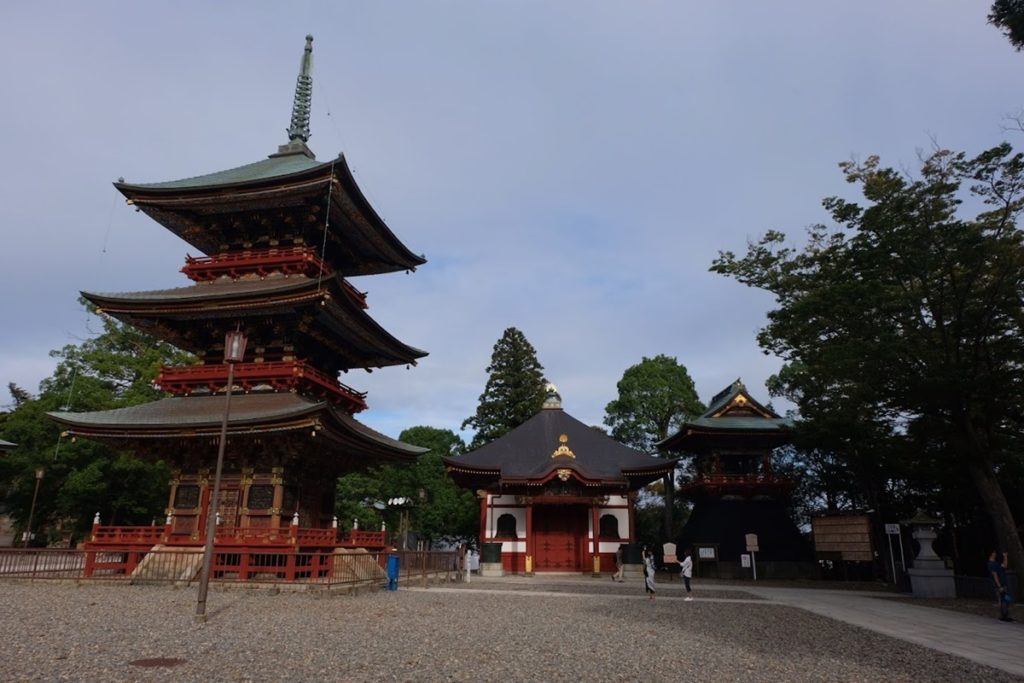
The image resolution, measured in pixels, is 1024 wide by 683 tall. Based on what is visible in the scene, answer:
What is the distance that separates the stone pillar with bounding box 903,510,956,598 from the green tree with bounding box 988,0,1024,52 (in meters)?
16.6

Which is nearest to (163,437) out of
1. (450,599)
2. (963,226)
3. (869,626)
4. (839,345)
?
(450,599)

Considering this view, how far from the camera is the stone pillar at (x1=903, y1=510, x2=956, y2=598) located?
2047 centimetres

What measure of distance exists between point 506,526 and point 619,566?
22.3 ft

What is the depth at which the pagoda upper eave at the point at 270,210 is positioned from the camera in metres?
21.7

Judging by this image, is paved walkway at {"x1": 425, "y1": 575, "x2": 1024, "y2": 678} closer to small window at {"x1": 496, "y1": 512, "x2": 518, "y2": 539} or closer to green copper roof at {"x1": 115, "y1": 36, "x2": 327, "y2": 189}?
small window at {"x1": 496, "y1": 512, "x2": 518, "y2": 539}

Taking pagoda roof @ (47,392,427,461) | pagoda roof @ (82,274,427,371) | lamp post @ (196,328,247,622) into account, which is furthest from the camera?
pagoda roof @ (82,274,427,371)

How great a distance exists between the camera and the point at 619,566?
2969 centimetres

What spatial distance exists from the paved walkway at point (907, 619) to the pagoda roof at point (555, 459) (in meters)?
7.51

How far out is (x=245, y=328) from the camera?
22000 millimetres

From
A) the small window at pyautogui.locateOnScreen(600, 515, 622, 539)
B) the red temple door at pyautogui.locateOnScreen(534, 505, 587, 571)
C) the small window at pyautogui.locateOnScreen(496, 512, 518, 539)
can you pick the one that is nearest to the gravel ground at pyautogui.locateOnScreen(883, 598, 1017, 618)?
the small window at pyautogui.locateOnScreen(600, 515, 622, 539)

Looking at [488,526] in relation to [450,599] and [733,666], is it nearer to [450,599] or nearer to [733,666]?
[450,599]

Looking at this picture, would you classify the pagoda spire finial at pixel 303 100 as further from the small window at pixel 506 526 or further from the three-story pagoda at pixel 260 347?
the small window at pixel 506 526

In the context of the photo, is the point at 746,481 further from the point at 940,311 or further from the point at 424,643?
the point at 424,643

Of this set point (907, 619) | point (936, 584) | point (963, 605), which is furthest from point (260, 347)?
point (936, 584)
